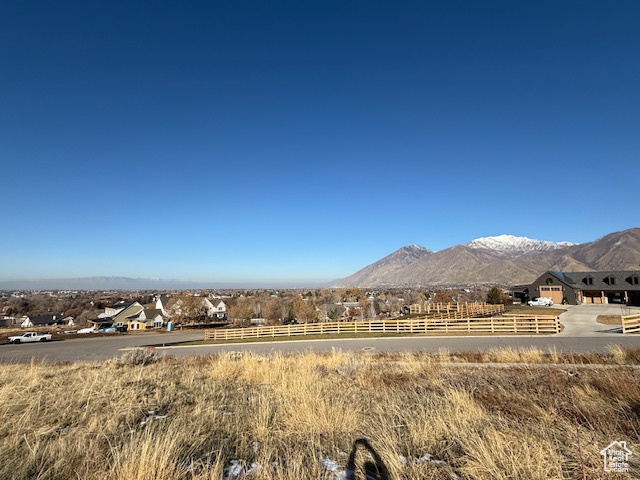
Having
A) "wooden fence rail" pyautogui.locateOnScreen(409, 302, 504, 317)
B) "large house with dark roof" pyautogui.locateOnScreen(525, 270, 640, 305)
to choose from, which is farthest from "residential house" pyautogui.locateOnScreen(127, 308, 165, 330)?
"large house with dark roof" pyautogui.locateOnScreen(525, 270, 640, 305)

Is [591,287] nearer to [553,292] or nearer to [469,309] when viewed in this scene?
[553,292]

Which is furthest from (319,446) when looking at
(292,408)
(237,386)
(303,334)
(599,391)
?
(303,334)

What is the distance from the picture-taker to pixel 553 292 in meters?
63.8

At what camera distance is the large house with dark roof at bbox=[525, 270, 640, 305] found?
56.4 metres

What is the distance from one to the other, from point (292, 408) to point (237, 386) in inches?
145

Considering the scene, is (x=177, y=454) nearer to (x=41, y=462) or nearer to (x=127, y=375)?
(x=41, y=462)

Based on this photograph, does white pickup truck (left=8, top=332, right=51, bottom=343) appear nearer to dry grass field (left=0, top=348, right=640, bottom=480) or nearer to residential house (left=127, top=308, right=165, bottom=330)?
dry grass field (left=0, top=348, right=640, bottom=480)

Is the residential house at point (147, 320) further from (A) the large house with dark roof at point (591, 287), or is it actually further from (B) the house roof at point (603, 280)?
(B) the house roof at point (603, 280)

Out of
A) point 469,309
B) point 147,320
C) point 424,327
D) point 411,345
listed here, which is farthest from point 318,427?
point 147,320

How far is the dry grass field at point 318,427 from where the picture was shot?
3568 millimetres

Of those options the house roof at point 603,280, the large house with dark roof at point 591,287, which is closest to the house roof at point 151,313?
the large house with dark roof at point 591,287

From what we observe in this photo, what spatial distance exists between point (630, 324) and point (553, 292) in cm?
4331

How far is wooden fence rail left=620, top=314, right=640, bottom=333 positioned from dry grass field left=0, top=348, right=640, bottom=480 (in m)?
21.5

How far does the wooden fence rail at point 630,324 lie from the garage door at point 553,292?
39.9m
